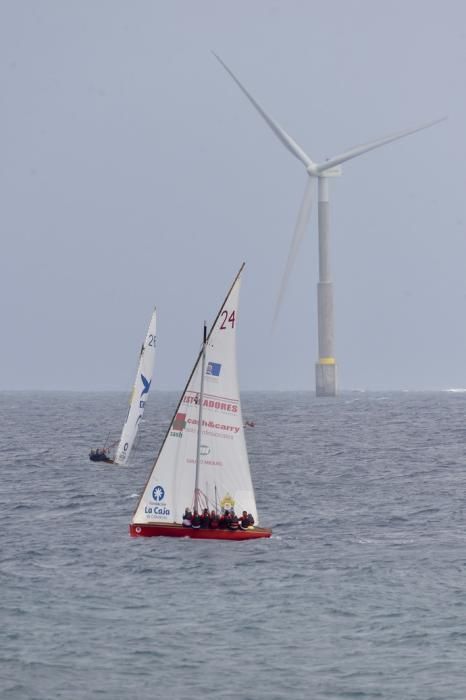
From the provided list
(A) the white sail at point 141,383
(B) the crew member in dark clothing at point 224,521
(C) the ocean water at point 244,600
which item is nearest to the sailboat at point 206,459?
(B) the crew member in dark clothing at point 224,521

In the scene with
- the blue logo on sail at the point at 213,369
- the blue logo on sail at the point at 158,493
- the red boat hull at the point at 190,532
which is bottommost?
the red boat hull at the point at 190,532

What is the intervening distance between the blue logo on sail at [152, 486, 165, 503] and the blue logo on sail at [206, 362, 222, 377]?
5.37 m

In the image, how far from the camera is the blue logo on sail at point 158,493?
5397cm

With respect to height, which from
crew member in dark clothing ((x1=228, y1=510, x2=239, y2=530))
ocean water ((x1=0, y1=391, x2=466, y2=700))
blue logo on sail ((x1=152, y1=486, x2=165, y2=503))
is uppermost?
blue logo on sail ((x1=152, y1=486, x2=165, y2=503))

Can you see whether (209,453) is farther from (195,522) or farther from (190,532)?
(190,532)

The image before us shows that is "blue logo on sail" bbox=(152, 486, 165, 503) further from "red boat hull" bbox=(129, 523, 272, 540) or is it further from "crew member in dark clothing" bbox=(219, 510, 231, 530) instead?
"crew member in dark clothing" bbox=(219, 510, 231, 530)

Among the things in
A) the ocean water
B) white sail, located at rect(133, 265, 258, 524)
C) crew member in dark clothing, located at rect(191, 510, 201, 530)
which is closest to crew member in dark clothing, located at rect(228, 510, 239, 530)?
white sail, located at rect(133, 265, 258, 524)

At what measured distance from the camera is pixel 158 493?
54062 millimetres

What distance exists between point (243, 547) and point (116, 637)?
16.6 m

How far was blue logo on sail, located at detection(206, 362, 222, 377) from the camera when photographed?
174ft

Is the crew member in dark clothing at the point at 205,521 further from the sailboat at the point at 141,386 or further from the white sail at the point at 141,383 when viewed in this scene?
the white sail at the point at 141,383

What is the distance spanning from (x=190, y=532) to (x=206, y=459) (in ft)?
10.7

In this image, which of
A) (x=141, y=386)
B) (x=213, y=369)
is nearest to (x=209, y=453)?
(x=213, y=369)

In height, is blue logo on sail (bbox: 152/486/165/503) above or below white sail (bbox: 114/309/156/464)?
below
